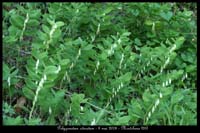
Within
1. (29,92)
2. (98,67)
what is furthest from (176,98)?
(29,92)

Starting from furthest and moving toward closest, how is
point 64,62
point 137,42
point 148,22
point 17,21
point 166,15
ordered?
point 166,15, point 148,22, point 137,42, point 17,21, point 64,62

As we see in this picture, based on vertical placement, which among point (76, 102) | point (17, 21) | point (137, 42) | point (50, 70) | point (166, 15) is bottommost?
point (76, 102)

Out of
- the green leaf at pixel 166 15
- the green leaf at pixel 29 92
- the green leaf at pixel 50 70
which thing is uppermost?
the green leaf at pixel 166 15

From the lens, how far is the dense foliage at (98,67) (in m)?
2.96

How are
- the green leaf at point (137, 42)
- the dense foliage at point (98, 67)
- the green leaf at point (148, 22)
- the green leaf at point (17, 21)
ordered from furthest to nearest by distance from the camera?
the green leaf at point (148, 22) < the green leaf at point (137, 42) < the green leaf at point (17, 21) < the dense foliage at point (98, 67)

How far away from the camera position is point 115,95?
331 centimetres

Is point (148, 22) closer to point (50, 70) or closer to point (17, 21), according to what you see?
point (17, 21)

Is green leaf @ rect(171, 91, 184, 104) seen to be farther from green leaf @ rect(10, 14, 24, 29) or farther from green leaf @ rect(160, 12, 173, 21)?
green leaf @ rect(10, 14, 24, 29)

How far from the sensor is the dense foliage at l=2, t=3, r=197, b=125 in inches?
117

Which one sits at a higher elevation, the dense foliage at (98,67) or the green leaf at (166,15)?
the green leaf at (166,15)

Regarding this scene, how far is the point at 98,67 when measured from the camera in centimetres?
333

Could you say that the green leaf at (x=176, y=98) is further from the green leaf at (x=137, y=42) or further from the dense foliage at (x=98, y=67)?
the green leaf at (x=137, y=42)

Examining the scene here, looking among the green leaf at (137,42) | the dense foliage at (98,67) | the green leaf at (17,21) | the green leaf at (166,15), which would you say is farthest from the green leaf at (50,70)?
the green leaf at (166,15)

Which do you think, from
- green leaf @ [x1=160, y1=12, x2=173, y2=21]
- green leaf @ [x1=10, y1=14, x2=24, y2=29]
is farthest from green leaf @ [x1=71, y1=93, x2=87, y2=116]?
green leaf @ [x1=160, y1=12, x2=173, y2=21]
